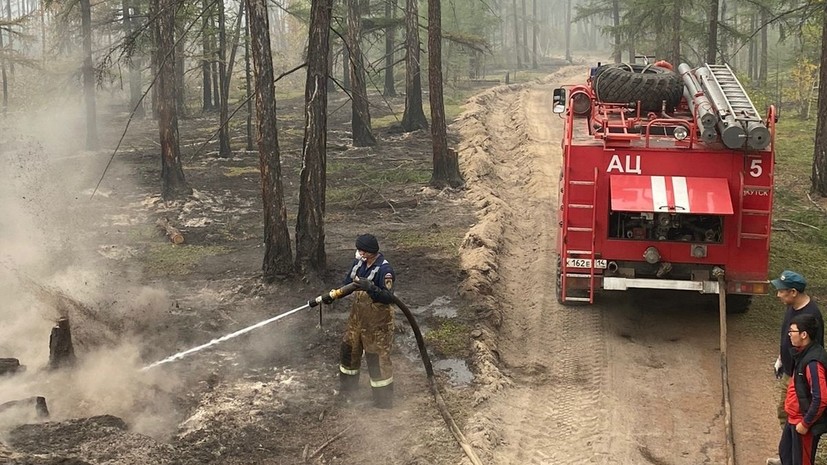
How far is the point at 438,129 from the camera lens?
19.7m

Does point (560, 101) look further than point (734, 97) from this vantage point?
Yes

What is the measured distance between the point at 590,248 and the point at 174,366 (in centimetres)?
548

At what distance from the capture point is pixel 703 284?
10242 mm

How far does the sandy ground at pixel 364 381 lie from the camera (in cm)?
751

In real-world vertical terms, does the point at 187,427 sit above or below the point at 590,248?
below

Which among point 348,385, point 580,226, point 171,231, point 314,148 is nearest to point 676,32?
point 171,231

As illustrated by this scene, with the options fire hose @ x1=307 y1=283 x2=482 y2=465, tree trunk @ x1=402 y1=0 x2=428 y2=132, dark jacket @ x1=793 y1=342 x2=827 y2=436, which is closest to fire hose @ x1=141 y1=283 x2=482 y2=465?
fire hose @ x1=307 y1=283 x2=482 y2=465

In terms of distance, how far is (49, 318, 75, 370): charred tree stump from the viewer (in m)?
8.34

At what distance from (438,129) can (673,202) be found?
1052 cm

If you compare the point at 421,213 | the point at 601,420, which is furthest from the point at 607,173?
the point at 421,213

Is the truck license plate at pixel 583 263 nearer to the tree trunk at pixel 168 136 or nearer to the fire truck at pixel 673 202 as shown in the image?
the fire truck at pixel 673 202

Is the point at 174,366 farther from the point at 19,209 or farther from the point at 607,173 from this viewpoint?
the point at 19,209

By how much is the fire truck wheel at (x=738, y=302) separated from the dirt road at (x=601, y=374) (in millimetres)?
292

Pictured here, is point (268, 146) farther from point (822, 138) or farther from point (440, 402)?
point (822, 138)
